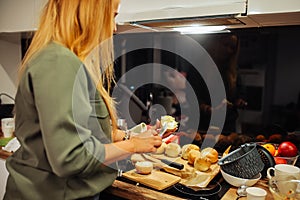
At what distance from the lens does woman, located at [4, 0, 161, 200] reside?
0.71 metres

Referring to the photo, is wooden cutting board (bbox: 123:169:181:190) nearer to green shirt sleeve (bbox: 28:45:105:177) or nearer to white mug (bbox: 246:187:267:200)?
white mug (bbox: 246:187:267:200)

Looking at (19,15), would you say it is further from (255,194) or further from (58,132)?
(255,194)

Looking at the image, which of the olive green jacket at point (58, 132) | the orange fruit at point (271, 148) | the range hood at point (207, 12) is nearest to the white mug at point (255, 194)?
the orange fruit at point (271, 148)

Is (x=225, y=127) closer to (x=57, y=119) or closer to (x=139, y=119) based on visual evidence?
(x=139, y=119)

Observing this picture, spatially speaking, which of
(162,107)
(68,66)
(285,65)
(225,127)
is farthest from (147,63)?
(68,66)

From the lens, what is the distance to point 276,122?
134 centimetres

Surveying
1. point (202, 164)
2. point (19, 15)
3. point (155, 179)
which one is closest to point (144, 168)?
point (155, 179)

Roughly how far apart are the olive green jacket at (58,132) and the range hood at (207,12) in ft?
1.58

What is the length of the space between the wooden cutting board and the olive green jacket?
0.23m

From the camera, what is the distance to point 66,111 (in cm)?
70

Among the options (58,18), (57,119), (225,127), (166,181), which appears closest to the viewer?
(57,119)

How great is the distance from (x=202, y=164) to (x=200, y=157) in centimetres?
5

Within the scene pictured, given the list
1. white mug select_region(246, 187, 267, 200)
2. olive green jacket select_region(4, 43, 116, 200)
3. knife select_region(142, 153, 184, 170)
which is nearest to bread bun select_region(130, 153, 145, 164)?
knife select_region(142, 153, 184, 170)

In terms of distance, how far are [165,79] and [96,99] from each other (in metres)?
0.88
